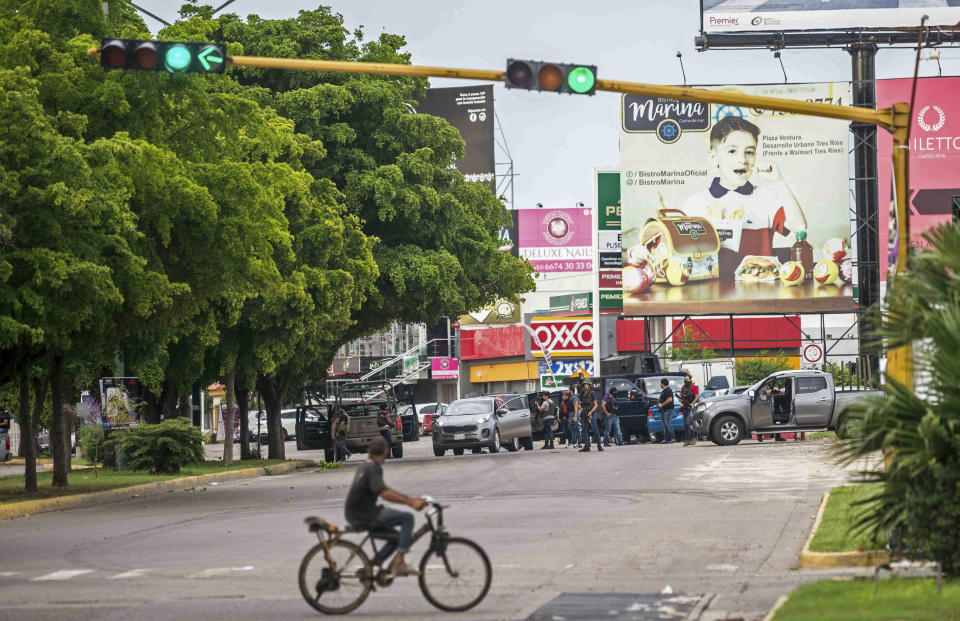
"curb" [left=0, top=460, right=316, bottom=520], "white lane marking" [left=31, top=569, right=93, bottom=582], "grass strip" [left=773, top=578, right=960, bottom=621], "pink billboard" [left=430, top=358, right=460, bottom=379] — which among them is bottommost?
"curb" [left=0, top=460, right=316, bottom=520]

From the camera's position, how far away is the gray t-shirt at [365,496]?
1118 cm

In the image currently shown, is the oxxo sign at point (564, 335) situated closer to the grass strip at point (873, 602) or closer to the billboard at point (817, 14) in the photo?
the billboard at point (817, 14)

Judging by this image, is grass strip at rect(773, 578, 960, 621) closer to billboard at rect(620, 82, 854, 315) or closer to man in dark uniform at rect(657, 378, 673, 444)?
man in dark uniform at rect(657, 378, 673, 444)

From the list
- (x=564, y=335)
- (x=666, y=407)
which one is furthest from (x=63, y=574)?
(x=564, y=335)

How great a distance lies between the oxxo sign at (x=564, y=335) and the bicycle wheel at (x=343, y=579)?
32.0m

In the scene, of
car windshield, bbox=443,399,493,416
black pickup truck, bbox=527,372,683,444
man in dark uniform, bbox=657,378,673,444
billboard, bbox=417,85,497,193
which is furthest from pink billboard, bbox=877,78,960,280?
billboard, bbox=417,85,497,193

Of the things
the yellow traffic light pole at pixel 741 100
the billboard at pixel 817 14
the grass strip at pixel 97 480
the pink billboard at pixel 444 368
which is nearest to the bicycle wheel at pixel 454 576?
the yellow traffic light pole at pixel 741 100

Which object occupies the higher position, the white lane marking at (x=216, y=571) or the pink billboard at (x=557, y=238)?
the pink billboard at (x=557, y=238)

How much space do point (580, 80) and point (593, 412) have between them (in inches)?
911

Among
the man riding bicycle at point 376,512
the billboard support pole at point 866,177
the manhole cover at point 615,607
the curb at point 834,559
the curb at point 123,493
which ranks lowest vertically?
the curb at point 123,493

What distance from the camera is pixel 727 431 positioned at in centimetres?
3653

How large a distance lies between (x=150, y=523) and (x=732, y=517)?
8.23 metres

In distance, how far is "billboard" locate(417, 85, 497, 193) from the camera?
276 ft

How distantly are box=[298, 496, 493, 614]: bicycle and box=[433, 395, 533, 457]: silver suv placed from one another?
28675mm
